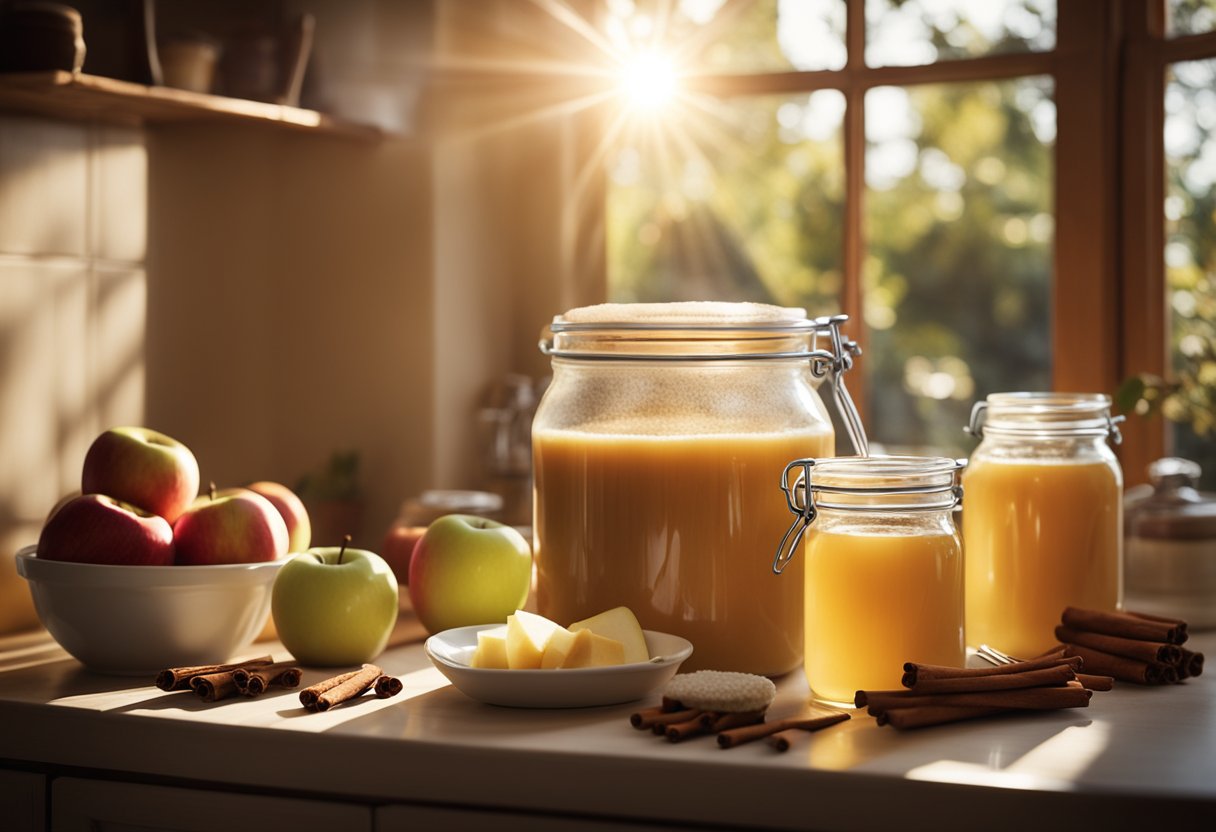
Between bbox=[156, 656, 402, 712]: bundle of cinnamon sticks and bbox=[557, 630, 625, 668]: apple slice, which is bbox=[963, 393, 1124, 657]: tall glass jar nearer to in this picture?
bbox=[557, 630, 625, 668]: apple slice

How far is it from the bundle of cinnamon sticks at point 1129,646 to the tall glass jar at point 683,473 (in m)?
0.26

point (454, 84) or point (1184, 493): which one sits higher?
point (454, 84)

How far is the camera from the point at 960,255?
938 cm

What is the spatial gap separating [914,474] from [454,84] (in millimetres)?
1115

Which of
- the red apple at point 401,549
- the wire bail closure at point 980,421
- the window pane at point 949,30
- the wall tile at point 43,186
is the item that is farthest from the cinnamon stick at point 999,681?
the wall tile at point 43,186

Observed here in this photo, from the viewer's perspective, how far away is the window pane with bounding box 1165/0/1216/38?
1.60m

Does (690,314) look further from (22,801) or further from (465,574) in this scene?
(22,801)

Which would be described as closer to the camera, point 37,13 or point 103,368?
point 37,13

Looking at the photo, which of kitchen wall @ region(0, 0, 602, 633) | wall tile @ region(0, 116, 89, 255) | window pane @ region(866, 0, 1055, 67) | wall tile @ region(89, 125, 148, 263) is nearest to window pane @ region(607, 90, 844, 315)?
window pane @ region(866, 0, 1055, 67)

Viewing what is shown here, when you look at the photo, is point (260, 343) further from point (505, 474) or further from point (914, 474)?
point (914, 474)

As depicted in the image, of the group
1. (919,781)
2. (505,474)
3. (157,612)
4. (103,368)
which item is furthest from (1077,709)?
(103,368)

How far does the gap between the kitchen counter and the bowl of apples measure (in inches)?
2.2

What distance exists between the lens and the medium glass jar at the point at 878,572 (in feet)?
3.22

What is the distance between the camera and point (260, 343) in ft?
6.02
